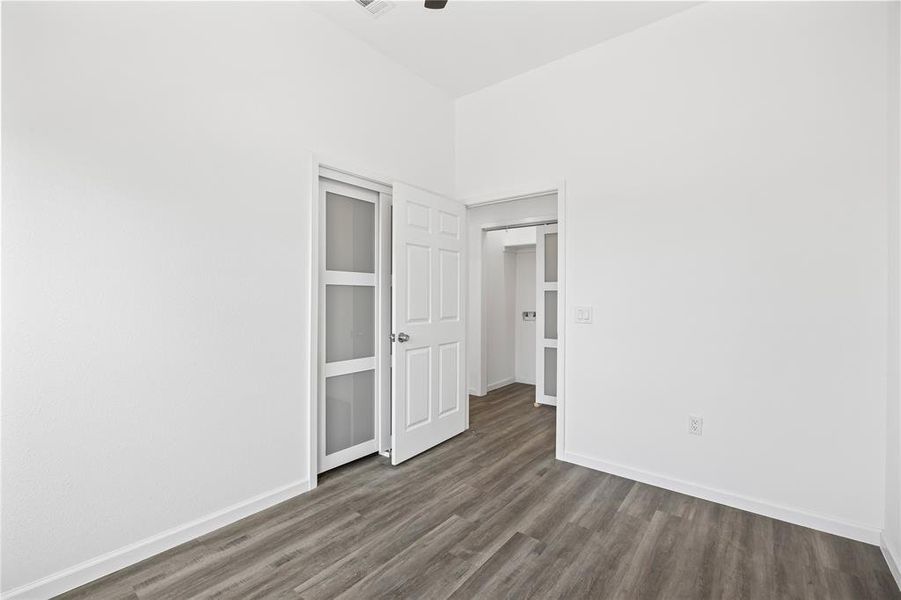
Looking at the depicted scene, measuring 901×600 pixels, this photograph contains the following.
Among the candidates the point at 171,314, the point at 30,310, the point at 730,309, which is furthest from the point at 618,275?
the point at 30,310

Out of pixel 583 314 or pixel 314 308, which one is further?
pixel 583 314

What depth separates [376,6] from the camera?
8.22 feet

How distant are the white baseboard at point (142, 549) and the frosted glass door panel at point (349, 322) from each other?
896 millimetres

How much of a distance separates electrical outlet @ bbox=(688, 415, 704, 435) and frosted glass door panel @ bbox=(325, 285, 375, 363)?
7.23 feet

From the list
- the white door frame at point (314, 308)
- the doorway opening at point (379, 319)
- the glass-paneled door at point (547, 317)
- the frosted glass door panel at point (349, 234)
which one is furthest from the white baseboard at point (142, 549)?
the glass-paneled door at point (547, 317)

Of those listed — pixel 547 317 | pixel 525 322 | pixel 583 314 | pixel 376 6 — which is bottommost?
pixel 525 322

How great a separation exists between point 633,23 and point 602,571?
322 centimetres

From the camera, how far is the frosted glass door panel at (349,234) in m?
2.82

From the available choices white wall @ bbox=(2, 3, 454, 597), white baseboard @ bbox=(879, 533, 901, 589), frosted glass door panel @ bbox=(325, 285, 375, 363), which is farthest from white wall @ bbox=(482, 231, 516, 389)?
white baseboard @ bbox=(879, 533, 901, 589)

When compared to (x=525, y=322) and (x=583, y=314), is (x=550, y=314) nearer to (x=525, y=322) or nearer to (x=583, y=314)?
(x=525, y=322)

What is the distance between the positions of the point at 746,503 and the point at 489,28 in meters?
3.38

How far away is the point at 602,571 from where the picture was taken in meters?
1.83

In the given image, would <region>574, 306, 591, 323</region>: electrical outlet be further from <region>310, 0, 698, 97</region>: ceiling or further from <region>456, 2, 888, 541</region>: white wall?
<region>310, 0, 698, 97</region>: ceiling

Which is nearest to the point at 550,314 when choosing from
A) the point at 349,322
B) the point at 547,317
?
the point at 547,317
